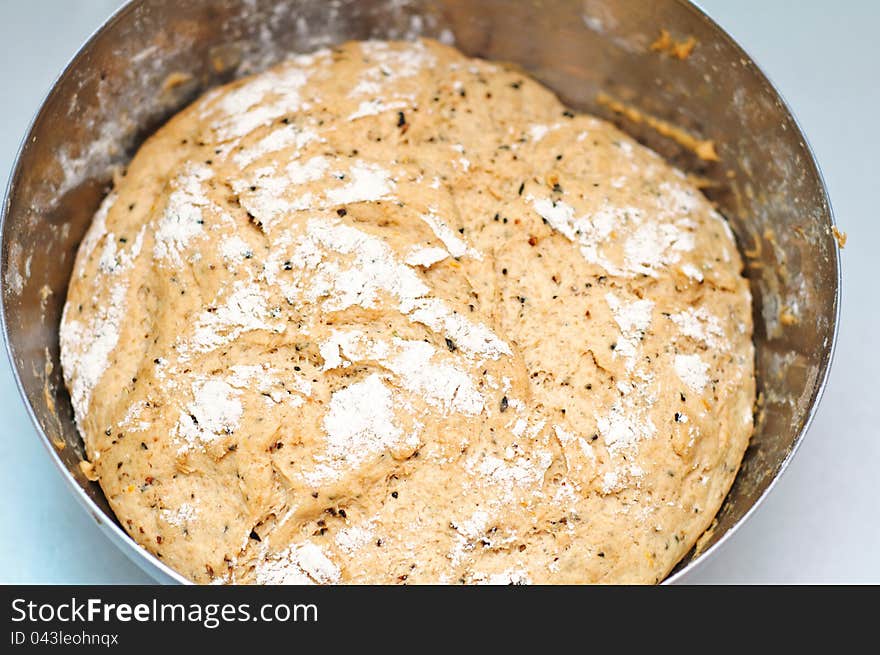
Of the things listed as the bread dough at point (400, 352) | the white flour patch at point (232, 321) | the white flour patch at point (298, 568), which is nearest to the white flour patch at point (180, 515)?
the bread dough at point (400, 352)

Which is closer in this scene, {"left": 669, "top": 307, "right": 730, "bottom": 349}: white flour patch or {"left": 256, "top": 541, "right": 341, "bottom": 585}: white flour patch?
{"left": 256, "top": 541, "right": 341, "bottom": 585}: white flour patch

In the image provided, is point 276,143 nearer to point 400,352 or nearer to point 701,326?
point 400,352

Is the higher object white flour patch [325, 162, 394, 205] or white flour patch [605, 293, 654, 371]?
white flour patch [325, 162, 394, 205]

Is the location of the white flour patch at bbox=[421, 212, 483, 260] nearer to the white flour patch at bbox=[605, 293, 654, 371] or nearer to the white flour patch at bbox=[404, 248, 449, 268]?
the white flour patch at bbox=[404, 248, 449, 268]

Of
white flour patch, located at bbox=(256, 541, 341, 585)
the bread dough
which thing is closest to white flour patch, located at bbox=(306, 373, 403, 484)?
the bread dough

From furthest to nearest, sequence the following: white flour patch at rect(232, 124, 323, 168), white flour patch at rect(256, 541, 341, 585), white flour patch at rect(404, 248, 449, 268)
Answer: white flour patch at rect(232, 124, 323, 168) < white flour patch at rect(404, 248, 449, 268) < white flour patch at rect(256, 541, 341, 585)

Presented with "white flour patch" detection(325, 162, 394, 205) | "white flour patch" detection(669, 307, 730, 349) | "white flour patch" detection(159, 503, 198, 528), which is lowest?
"white flour patch" detection(159, 503, 198, 528)

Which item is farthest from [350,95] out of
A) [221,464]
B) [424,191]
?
[221,464]
